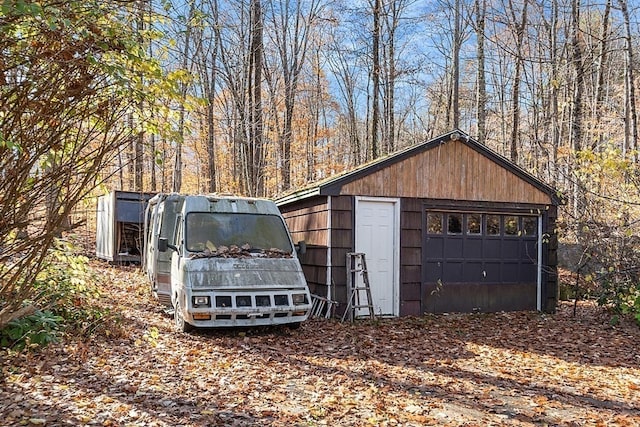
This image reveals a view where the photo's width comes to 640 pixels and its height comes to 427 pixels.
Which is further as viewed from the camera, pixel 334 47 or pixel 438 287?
pixel 334 47

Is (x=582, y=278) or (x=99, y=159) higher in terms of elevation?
(x=99, y=159)

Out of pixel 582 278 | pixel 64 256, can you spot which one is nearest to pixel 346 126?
pixel 582 278

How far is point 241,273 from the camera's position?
25.3 ft

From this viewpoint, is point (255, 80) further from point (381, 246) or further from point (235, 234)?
point (235, 234)

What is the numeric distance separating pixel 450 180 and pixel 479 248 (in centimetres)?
164

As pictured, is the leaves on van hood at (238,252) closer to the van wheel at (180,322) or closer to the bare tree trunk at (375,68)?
the van wheel at (180,322)

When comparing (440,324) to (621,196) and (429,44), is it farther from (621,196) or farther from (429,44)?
(429,44)

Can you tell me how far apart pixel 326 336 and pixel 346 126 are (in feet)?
69.1

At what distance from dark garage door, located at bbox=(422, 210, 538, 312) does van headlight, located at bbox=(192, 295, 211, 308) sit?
15.7 ft

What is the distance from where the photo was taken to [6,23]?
9.96ft

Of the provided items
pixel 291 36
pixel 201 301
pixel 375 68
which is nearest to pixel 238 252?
pixel 201 301

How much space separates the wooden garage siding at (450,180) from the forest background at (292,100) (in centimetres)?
113

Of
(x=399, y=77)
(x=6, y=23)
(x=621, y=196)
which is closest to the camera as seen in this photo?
(x=6, y=23)

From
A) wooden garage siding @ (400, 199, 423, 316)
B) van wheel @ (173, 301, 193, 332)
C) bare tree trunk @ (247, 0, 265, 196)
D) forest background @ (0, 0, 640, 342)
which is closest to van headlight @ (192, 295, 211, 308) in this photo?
van wheel @ (173, 301, 193, 332)
